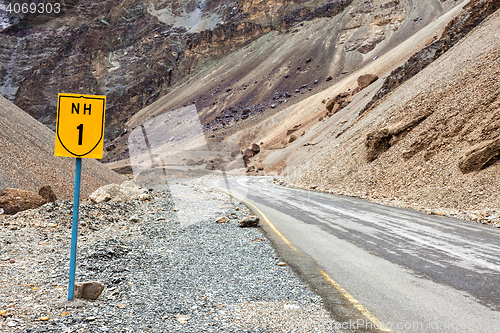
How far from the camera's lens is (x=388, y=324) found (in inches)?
134

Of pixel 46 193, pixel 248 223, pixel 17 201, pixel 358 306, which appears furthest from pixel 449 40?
pixel 17 201

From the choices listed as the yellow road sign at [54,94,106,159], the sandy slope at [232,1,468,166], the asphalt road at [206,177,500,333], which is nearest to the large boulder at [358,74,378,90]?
the sandy slope at [232,1,468,166]

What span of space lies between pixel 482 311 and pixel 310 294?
6.32ft

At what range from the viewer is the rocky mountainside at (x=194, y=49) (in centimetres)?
6588

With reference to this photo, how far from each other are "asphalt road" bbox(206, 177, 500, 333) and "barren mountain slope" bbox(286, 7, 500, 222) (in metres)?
3.01

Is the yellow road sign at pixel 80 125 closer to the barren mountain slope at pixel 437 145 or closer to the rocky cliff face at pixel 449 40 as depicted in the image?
the barren mountain slope at pixel 437 145

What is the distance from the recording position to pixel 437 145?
15469 millimetres

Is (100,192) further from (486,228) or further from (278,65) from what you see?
(278,65)

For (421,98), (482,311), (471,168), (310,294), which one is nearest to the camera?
(482,311)

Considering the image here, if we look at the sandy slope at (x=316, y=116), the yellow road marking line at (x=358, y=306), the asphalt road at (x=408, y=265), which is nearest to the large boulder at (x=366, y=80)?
the sandy slope at (x=316, y=116)

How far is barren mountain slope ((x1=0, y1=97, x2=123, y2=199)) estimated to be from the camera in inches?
420

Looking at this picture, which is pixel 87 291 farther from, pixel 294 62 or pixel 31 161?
pixel 294 62

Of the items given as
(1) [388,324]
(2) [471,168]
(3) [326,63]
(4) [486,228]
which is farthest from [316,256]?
(3) [326,63]

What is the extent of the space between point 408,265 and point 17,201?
975cm
